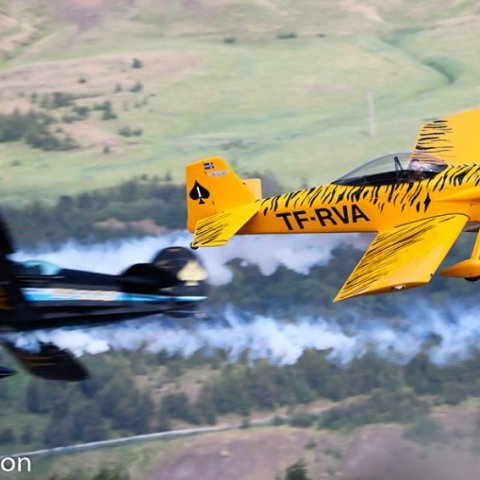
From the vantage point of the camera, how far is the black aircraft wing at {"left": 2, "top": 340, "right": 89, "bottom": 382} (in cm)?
2470

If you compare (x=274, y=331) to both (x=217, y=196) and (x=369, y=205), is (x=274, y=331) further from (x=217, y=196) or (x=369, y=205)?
(x=369, y=205)

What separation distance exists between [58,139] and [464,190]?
27.3 metres

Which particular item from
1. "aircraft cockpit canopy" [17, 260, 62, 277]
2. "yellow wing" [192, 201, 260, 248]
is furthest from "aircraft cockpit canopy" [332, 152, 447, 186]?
"aircraft cockpit canopy" [17, 260, 62, 277]

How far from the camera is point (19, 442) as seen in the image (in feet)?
108

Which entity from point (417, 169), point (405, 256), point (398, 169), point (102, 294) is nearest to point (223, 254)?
point (102, 294)

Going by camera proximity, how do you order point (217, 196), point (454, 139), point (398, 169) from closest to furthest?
point (398, 169) < point (217, 196) < point (454, 139)

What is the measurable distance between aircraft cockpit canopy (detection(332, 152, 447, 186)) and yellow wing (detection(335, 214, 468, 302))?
2.42ft

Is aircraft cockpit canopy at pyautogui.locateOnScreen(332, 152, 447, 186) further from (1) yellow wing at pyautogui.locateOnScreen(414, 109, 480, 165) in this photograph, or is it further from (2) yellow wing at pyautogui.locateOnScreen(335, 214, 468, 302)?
(1) yellow wing at pyautogui.locateOnScreen(414, 109, 480, 165)

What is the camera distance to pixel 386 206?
23484mm

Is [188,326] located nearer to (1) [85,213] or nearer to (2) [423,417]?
(2) [423,417]

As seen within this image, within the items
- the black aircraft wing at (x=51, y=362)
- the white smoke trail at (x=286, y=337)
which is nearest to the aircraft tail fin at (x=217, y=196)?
the black aircraft wing at (x=51, y=362)

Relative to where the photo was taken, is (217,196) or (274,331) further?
(274,331)

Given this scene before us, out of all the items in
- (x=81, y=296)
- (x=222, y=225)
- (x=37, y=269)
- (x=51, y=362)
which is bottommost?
(x=51, y=362)

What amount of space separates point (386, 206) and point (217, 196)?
310 cm
